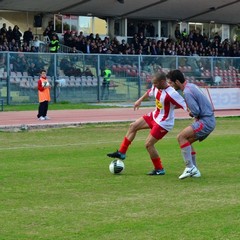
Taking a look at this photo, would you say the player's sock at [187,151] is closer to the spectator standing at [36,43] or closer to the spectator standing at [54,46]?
the spectator standing at [54,46]

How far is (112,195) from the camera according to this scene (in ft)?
37.8

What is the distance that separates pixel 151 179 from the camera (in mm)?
13445

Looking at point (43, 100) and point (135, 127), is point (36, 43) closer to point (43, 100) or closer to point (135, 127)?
point (43, 100)

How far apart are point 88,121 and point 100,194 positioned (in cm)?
1718

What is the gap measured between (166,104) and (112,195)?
300cm

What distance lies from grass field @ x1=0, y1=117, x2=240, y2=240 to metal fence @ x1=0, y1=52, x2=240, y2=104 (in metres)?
19.2

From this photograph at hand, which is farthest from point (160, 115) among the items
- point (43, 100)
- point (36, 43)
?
point (36, 43)

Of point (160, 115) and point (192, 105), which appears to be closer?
point (192, 105)

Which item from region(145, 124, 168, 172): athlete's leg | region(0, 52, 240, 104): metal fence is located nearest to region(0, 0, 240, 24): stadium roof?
region(0, 52, 240, 104): metal fence

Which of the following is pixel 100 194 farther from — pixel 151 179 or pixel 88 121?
pixel 88 121

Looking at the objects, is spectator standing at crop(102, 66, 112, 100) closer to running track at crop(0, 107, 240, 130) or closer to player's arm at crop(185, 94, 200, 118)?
running track at crop(0, 107, 240, 130)

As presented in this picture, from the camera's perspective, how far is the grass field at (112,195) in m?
8.87

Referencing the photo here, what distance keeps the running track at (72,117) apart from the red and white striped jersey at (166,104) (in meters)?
12.2

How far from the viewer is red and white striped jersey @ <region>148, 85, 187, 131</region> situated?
1386 cm
